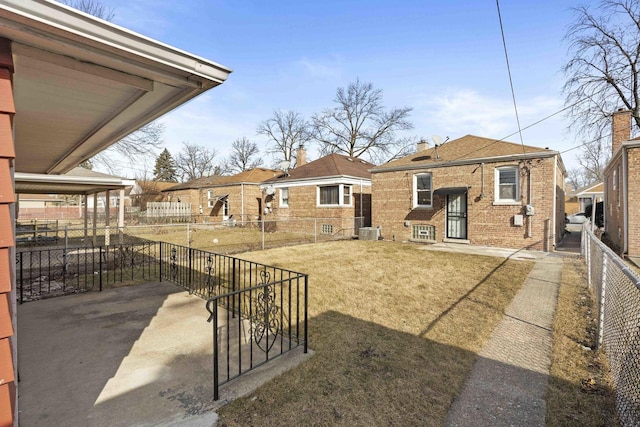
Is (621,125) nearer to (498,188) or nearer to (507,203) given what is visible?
(498,188)

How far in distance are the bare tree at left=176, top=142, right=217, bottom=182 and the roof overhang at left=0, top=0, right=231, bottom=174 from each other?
5860cm

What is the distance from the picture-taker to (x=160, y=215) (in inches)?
1062

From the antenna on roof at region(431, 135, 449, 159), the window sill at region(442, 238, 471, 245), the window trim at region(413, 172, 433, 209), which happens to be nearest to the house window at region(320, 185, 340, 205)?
the window trim at region(413, 172, 433, 209)

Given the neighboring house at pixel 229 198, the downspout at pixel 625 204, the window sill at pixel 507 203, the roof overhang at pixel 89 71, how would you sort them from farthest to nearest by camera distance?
the neighboring house at pixel 229 198, the window sill at pixel 507 203, the downspout at pixel 625 204, the roof overhang at pixel 89 71

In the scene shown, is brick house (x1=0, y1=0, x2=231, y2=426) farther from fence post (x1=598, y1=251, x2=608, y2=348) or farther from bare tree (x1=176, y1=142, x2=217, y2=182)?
bare tree (x1=176, y1=142, x2=217, y2=182)

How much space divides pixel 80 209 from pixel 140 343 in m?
43.9

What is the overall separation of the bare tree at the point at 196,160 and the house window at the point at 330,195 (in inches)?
1771

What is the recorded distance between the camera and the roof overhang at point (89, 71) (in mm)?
1663

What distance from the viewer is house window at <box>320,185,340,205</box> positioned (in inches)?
731

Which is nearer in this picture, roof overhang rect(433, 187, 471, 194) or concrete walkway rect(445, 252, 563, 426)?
concrete walkway rect(445, 252, 563, 426)

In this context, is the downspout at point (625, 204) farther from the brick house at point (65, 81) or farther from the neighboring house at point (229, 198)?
the neighboring house at point (229, 198)

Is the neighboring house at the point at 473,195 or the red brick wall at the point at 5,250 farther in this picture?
the neighboring house at the point at 473,195

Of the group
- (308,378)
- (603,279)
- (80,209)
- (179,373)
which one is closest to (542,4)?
(603,279)

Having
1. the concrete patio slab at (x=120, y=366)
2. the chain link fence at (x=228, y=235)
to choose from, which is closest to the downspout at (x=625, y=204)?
the chain link fence at (x=228, y=235)
